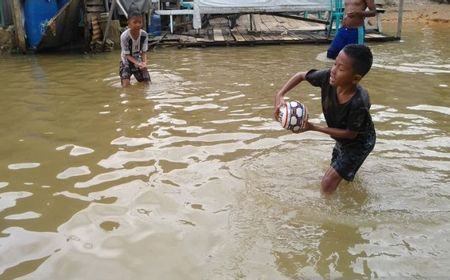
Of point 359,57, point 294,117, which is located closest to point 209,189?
point 294,117

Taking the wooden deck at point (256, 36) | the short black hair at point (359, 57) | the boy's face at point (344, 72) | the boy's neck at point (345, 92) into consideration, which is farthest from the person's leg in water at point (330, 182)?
the wooden deck at point (256, 36)

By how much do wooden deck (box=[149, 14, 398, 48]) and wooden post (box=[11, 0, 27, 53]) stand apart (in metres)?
2.81

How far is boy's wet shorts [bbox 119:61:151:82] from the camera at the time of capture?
7027 millimetres

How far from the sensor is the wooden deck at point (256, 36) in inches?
450

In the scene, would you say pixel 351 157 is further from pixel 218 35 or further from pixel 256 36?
pixel 218 35

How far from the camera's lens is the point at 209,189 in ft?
12.0

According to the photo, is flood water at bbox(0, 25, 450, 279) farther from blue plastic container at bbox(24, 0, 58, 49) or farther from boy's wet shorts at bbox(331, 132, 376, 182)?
blue plastic container at bbox(24, 0, 58, 49)

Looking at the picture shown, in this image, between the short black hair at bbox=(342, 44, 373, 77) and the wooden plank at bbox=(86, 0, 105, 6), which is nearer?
the short black hair at bbox=(342, 44, 373, 77)

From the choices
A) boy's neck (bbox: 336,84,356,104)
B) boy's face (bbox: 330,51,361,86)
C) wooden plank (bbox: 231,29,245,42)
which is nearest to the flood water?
boy's neck (bbox: 336,84,356,104)

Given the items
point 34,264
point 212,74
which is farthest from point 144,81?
point 34,264

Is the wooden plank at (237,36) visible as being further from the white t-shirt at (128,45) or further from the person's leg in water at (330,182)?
the person's leg in water at (330,182)

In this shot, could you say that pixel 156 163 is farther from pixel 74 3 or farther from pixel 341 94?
pixel 74 3

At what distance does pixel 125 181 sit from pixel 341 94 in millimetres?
1805

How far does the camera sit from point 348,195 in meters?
3.61
